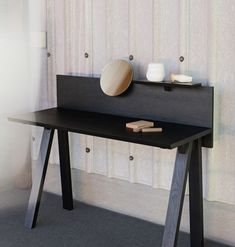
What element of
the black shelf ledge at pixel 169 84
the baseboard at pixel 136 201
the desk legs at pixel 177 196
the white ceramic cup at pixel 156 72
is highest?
the white ceramic cup at pixel 156 72

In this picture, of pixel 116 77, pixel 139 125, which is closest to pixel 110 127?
pixel 139 125

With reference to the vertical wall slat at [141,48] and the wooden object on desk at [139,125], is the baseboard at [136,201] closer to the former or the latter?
the vertical wall slat at [141,48]

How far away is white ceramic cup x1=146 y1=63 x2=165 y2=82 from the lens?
1521 mm

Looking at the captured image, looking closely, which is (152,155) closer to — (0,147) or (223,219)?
(223,219)

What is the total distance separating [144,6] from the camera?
1602 mm

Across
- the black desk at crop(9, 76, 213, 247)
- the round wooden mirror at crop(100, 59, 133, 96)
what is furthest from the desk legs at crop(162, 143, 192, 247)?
the round wooden mirror at crop(100, 59, 133, 96)

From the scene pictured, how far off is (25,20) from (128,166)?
3.87 feet

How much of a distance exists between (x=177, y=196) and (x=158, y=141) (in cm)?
22

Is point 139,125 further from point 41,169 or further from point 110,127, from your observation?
point 41,169

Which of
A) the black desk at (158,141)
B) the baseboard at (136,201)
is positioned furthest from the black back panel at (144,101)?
the baseboard at (136,201)

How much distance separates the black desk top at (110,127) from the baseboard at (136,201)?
1.08 feet

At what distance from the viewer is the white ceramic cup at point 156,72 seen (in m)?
1.52

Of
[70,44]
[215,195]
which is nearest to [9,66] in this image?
[215,195]

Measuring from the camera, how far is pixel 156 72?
152 centimetres
